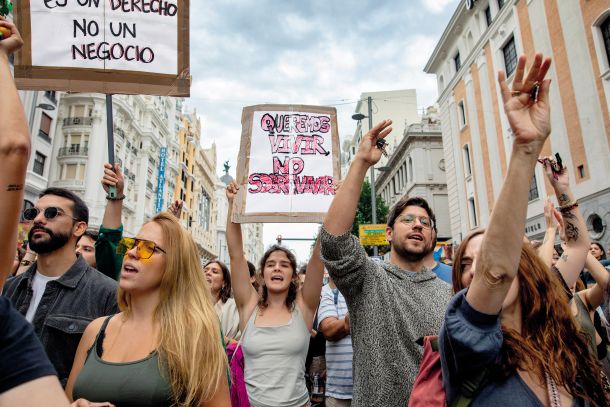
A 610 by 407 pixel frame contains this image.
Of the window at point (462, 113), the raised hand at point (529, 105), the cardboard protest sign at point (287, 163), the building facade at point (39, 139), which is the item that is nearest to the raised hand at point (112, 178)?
the cardboard protest sign at point (287, 163)

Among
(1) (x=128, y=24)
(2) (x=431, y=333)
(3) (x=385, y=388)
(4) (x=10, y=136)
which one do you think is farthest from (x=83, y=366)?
(1) (x=128, y=24)

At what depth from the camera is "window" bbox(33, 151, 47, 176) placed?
2603 cm

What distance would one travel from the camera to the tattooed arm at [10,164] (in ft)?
4.13

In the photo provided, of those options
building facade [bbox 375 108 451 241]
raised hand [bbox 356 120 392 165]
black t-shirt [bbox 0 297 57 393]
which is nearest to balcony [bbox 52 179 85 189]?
building facade [bbox 375 108 451 241]

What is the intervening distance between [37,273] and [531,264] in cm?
289

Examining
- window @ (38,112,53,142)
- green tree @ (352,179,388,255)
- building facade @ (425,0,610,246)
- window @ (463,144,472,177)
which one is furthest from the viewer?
green tree @ (352,179,388,255)

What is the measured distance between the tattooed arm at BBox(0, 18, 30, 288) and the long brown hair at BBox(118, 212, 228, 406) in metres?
0.93

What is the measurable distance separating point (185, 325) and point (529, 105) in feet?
6.09

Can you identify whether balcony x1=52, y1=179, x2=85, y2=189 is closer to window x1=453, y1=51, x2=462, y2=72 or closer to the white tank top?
window x1=453, y1=51, x2=462, y2=72

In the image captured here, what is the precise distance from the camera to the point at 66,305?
255cm

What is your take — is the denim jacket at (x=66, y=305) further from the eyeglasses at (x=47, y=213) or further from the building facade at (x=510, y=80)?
the building facade at (x=510, y=80)

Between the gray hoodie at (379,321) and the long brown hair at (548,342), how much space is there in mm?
735

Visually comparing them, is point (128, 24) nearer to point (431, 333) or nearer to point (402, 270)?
point (402, 270)

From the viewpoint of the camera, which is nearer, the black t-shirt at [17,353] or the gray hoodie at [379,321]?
the black t-shirt at [17,353]
